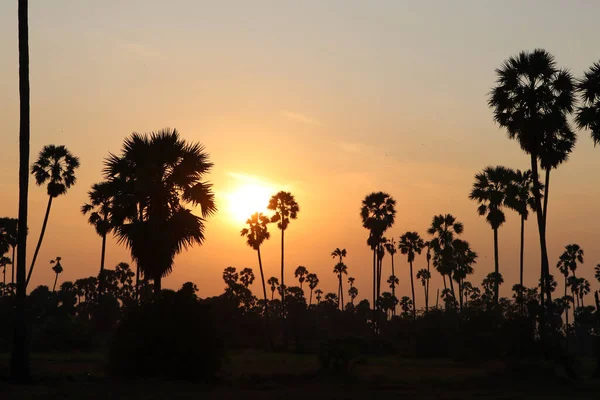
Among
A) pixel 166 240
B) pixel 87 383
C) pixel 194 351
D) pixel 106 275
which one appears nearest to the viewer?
pixel 87 383

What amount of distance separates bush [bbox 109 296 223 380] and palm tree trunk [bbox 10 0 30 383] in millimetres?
3564

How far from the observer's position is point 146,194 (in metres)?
32.0

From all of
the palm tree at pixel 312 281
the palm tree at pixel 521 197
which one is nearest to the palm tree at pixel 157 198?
the palm tree at pixel 521 197

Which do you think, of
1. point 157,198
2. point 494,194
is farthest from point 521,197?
point 157,198

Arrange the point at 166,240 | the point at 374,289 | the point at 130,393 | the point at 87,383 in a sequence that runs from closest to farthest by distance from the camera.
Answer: the point at 130,393 < the point at 87,383 < the point at 166,240 < the point at 374,289

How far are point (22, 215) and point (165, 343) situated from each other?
22.3 feet

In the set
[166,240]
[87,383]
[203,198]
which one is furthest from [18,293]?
[203,198]

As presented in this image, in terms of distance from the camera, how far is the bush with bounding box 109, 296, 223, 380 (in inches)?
Result: 1030

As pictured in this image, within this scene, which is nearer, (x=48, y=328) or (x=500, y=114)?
(x=500, y=114)

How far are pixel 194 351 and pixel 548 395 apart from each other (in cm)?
1261

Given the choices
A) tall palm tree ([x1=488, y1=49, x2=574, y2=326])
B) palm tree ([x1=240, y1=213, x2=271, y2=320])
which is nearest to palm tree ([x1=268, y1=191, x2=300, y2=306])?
palm tree ([x1=240, y1=213, x2=271, y2=320])

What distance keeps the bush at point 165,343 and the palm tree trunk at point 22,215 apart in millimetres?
3564

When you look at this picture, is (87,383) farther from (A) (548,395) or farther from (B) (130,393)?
(A) (548,395)

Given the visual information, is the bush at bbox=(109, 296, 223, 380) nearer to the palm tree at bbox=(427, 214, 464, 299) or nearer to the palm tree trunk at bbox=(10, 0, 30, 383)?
the palm tree trunk at bbox=(10, 0, 30, 383)
